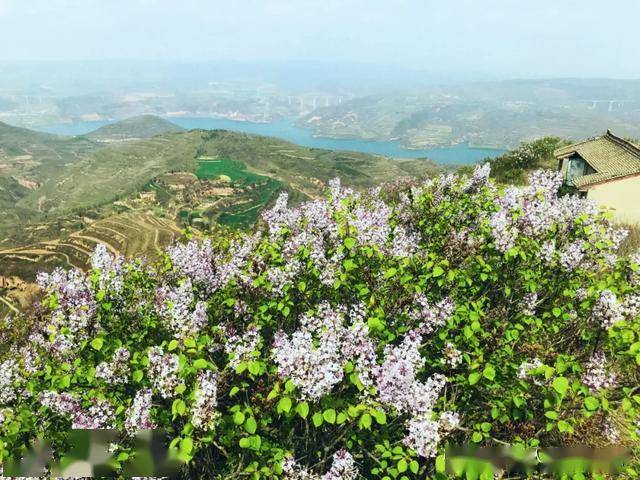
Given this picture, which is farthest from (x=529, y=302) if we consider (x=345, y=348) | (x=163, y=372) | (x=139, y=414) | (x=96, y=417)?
(x=96, y=417)

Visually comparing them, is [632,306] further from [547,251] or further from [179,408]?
[179,408]

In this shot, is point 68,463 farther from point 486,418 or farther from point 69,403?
point 486,418

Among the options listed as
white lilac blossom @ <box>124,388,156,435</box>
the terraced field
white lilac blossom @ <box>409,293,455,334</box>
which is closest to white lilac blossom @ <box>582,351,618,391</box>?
white lilac blossom @ <box>409,293,455,334</box>

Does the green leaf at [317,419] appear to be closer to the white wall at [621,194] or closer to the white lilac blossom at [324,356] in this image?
the white lilac blossom at [324,356]

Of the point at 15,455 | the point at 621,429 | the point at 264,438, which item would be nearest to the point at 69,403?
the point at 15,455

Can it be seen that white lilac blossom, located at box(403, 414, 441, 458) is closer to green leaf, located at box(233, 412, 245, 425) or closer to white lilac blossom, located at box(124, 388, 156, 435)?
green leaf, located at box(233, 412, 245, 425)
